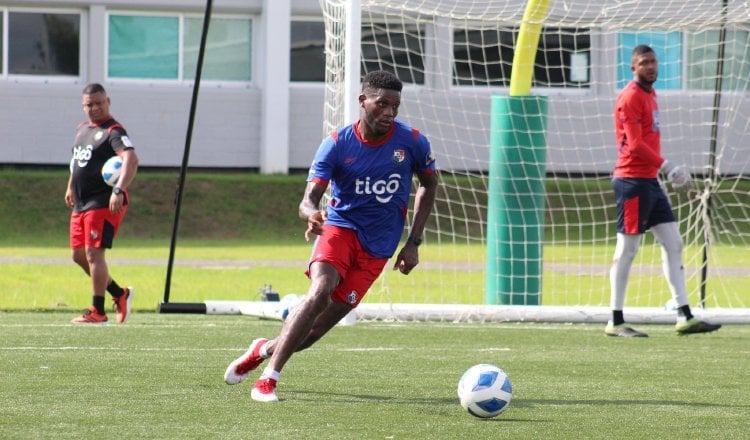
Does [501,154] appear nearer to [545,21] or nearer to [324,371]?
[545,21]

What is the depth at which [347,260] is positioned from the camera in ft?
23.3

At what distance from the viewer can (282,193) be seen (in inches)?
1038

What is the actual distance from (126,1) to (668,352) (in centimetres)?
1951

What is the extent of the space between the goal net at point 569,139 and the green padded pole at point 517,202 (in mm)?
42

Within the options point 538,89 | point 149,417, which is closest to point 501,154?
point 149,417

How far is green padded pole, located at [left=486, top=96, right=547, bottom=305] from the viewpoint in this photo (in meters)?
13.0

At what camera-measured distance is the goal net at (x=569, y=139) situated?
12.3 meters

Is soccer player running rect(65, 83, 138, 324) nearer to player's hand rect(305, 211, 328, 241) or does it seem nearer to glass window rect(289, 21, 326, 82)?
player's hand rect(305, 211, 328, 241)

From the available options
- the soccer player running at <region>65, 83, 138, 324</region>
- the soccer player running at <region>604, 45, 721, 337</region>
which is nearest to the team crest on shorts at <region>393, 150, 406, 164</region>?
the soccer player running at <region>604, 45, 721, 337</region>

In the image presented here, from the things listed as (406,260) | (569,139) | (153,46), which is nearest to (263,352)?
(406,260)

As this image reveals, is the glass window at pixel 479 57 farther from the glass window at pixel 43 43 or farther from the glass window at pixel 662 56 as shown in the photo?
the glass window at pixel 43 43

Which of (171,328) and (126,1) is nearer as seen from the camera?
(171,328)

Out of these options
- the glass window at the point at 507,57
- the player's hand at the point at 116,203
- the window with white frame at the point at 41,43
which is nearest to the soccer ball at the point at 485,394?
the player's hand at the point at 116,203

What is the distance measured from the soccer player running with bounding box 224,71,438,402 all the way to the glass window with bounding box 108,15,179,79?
20.7m
